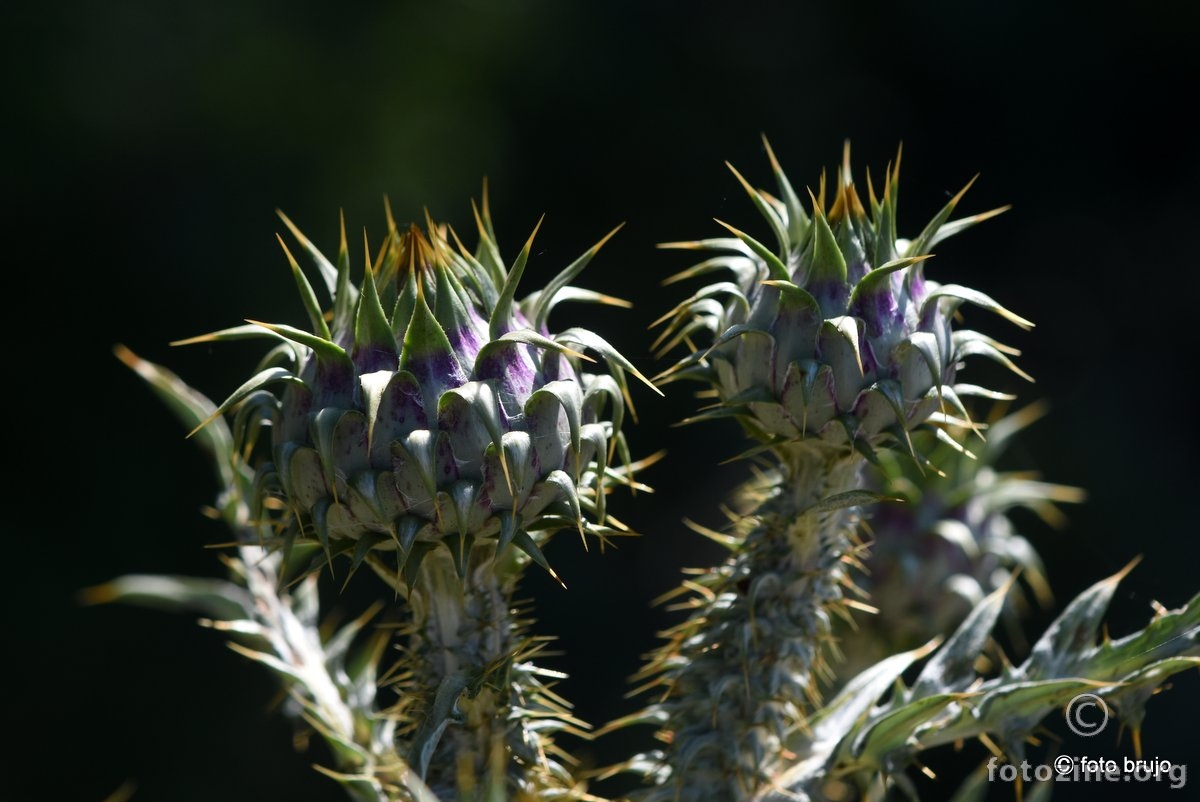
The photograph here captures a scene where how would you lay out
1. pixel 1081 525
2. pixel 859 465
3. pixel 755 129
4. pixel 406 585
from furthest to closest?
pixel 755 129 < pixel 1081 525 < pixel 859 465 < pixel 406 585

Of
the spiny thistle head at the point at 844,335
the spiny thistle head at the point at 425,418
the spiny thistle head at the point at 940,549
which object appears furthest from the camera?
the spiny thistle head at the point at 940,549

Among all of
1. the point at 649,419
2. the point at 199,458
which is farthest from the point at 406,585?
the point at 199,458

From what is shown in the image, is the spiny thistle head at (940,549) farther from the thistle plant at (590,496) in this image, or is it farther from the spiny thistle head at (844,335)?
the spiny thistle head at (844,335)

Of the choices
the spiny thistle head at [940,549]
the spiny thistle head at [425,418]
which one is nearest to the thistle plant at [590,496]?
the spiny thistle head at [425,418]

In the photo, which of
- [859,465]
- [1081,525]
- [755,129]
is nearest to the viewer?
[859,465]

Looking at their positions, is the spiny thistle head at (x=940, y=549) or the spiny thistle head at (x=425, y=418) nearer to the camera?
the spiny thistle head at (x=425, y=418)

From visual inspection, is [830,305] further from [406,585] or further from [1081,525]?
[1081,525]

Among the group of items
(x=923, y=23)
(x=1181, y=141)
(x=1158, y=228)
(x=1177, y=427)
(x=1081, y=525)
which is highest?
(x=923, y=23)

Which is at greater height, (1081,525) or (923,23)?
(923,23)

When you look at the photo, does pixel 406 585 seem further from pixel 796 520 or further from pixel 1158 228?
pixel 1158 228

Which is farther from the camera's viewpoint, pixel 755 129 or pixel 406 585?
pixel 755 129
